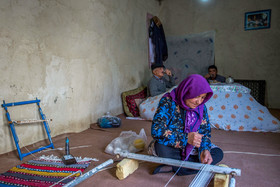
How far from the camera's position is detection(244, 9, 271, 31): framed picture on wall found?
420 centimetres

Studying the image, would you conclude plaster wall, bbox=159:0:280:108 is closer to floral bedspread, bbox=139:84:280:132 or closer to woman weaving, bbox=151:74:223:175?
floral bedspread, bbox=139:84:280:132

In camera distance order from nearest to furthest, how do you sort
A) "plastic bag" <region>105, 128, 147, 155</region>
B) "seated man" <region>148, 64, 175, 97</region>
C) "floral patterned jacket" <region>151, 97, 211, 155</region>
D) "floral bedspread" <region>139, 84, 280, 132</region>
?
"floral patterned jacket" <region>151, 97, 211, 155</region> → "plastic bag" <region>105, 128, 147, 155</region> → "floral bedspread" <region>139, 84, 280, 132</region> → "seated man" <region>148, 64, 175, 97</region>

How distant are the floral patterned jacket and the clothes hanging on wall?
323 cm

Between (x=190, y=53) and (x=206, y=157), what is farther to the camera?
(x=190, y=53)

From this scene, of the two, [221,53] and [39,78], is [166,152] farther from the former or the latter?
[221,53]

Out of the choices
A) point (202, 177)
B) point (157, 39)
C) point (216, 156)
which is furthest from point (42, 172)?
point (157, 39)

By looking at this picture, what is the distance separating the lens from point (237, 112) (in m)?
2.91

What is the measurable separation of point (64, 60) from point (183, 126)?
5.81ft

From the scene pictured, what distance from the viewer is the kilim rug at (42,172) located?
1663mm

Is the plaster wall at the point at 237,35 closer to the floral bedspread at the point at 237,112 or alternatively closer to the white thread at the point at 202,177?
the floral bedspread at the point at 237,112

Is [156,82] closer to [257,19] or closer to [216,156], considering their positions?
Result: [216,156]

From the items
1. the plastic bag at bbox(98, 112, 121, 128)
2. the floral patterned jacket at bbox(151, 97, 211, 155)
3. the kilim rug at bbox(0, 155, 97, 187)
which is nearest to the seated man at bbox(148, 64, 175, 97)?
the plastic bag at bbox(98, 112, 121, 128)

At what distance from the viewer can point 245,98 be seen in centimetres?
301

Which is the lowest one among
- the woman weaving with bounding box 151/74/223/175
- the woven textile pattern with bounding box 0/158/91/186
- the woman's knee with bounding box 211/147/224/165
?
the woven textile pattern with bounding box 0/158/91/186
